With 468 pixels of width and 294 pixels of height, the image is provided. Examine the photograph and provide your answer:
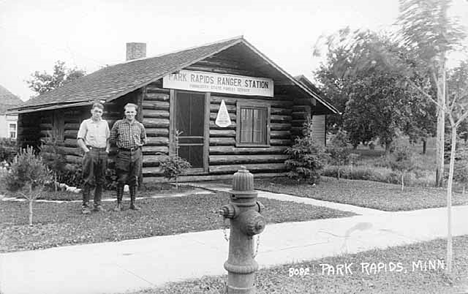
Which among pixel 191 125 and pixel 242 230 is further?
pixel 191 125

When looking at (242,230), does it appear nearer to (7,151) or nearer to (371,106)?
(7,151)

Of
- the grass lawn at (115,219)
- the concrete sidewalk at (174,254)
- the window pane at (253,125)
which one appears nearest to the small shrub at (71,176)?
the grass lawn at (115,219)

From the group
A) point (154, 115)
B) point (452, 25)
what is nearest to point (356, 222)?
point (452, 25)

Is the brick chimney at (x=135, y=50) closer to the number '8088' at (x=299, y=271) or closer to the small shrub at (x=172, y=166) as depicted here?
the small shrub at (x=172, y=166)

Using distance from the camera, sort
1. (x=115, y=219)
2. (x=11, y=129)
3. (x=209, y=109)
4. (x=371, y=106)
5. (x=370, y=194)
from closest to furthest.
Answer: (x=115, y=219)
(x=370, y=194)
(x=209, y=109)
(x=11, y=129)
(x=371, y=106)

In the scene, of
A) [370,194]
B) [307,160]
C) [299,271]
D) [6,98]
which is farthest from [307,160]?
[299,271]

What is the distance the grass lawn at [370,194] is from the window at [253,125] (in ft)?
4.03

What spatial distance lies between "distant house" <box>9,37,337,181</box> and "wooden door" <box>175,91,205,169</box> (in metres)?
0.03

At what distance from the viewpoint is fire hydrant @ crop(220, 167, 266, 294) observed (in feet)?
13.8

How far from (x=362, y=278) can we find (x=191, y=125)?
33.8 feet

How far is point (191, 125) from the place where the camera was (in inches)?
591

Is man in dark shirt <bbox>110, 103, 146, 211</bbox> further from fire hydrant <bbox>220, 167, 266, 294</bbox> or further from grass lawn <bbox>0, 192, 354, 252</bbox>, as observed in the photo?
fire hydrant <bbox>220, 167, 266, 294</bbox>

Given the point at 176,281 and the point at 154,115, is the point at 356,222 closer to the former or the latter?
the point at 176,281

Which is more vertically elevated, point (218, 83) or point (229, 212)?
point (218, 83)
